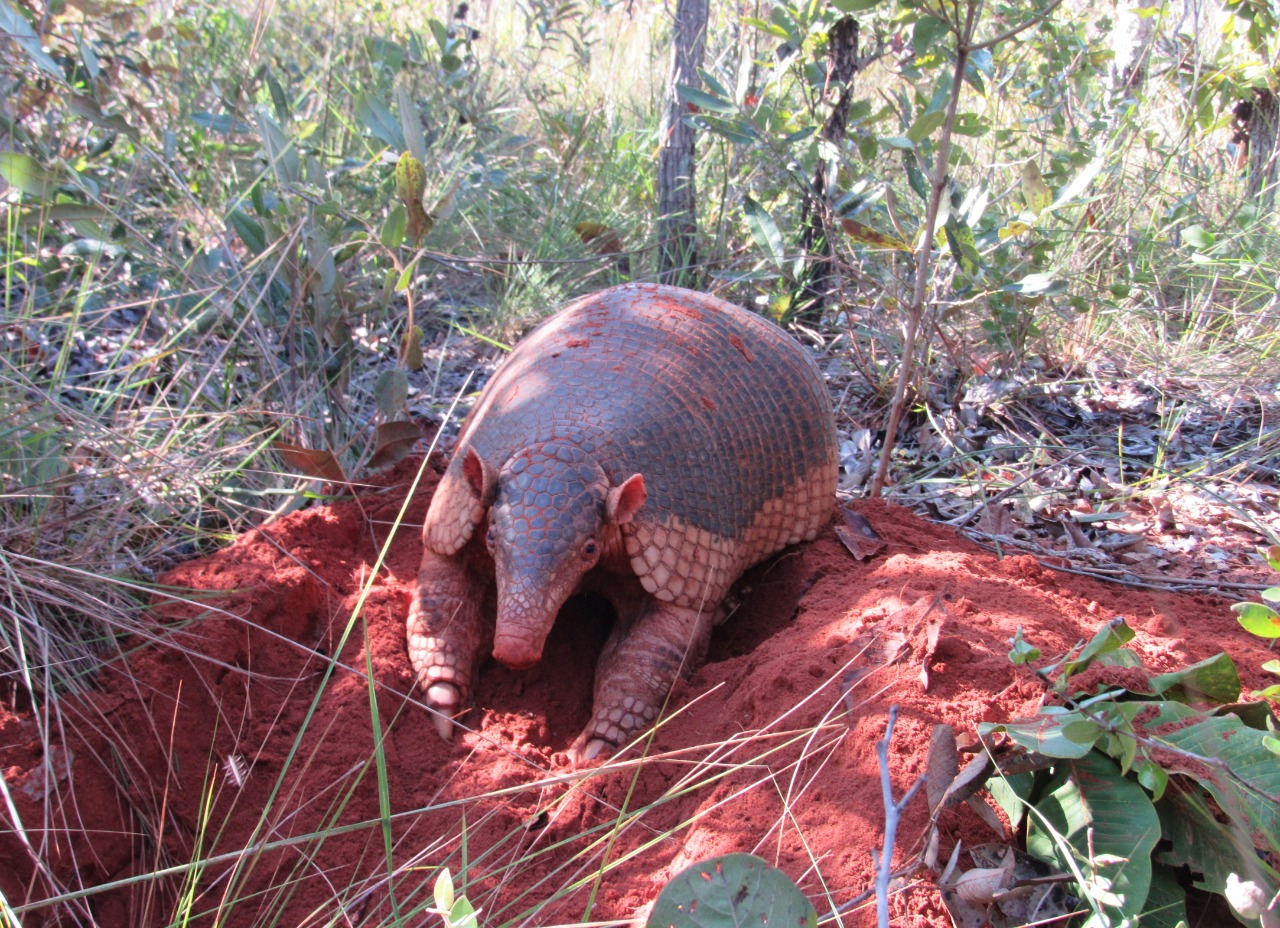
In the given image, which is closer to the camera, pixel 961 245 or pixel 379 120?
pixel 961 245

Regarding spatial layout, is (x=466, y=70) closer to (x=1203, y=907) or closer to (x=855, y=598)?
(x=855, y=598)

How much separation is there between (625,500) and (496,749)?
0.86m

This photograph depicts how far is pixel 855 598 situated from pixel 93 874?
2191 mm

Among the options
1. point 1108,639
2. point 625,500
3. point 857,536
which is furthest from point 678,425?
point 1108,639

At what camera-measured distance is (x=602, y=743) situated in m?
2.94

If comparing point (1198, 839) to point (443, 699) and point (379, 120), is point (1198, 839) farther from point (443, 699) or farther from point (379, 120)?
point (379, 120)

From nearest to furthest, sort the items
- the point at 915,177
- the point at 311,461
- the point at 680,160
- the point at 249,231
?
the point at 311,461
the point at 249,231
the point at 915,177
the point at 680,160

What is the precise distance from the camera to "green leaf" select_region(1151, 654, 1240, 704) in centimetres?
213

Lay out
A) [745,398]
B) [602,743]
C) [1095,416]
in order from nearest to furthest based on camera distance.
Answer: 1. [602,743]
2. [745,398]
3. [1095,416]

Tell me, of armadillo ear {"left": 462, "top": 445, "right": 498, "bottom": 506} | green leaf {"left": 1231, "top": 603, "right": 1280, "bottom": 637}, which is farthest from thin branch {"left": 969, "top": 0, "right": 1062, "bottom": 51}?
armadillo ear {"left": 462, "top": 445, "right": 498, "bottom": 506}

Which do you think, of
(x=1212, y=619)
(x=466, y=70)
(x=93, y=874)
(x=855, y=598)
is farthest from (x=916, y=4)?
(x=466, y=70)

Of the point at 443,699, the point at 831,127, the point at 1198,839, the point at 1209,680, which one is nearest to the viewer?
the point at 1198,839

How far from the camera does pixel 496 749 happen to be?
2965 millimetres

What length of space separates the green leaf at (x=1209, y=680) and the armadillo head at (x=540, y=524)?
1379 millimetres
